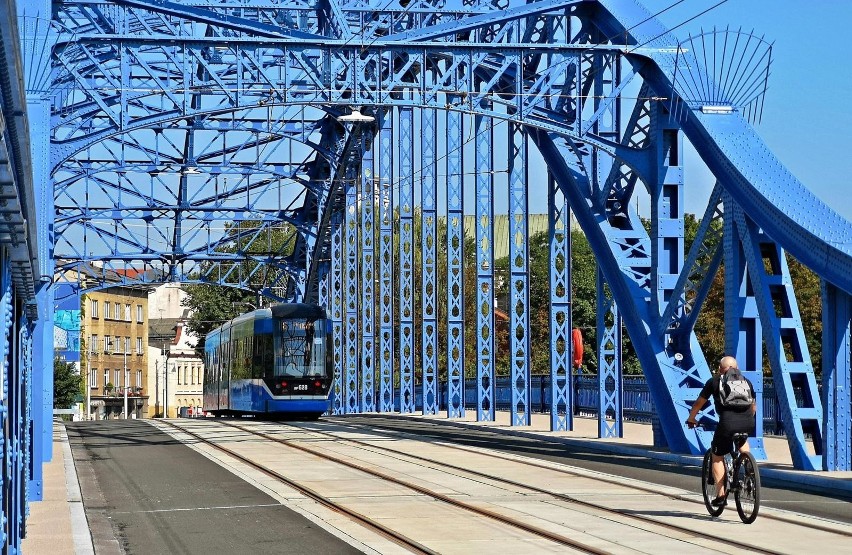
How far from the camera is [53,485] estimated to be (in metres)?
19.8

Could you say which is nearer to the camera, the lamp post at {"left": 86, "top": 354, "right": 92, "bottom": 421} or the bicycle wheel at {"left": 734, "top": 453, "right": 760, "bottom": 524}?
the bicycle wheel at {"left": 734, "top": 453, "right": 760, "bottom": 524}

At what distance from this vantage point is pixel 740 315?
77.7ft

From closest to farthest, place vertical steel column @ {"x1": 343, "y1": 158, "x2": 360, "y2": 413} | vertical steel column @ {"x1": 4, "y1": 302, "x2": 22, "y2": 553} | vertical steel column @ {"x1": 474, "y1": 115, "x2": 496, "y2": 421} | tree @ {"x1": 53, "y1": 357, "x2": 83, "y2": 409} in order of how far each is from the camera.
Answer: vertical steel column @ {"x1": 4, "y1": 302, "x2": 22, "y2": 553} < vertical steel column @ {"x1": 474, "y1": 115, "x2": 496, "y2": 421} < vertical steel column @ {"x1": 343, "y1": 158, "x2": 360, "y2": 413} < tree @ {"x1": 53, "y1": 357, "x2": 83, "y2": 409}

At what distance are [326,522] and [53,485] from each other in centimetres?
641

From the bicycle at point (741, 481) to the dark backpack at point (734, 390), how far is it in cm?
36

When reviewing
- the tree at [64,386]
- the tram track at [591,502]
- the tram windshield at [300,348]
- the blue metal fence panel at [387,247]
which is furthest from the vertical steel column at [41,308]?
the tree at [64,386]

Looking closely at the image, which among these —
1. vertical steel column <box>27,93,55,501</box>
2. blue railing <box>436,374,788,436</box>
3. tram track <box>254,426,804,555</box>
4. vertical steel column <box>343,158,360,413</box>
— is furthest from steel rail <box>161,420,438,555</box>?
vertical steel column <box>343,158,360,413</box>

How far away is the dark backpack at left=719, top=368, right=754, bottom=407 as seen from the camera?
578 inches

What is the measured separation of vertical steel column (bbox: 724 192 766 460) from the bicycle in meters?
8.83

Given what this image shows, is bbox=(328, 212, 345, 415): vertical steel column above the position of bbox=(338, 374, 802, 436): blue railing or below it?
above

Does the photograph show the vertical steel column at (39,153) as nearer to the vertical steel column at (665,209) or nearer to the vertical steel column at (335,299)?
the vertical steel column at (665,209)

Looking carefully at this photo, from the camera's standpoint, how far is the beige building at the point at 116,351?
111062 millimetres

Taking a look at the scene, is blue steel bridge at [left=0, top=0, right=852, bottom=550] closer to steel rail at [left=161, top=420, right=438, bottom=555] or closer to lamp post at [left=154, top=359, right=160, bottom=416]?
steel rail at [left=161, top=420, right=438, bottom=555]

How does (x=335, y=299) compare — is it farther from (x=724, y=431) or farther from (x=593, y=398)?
(x=724, y=431)
